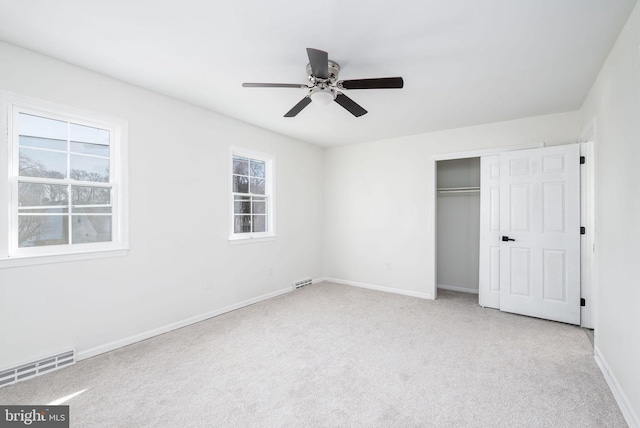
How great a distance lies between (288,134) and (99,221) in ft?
9.51

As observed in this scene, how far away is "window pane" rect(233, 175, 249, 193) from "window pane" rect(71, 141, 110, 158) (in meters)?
1.58

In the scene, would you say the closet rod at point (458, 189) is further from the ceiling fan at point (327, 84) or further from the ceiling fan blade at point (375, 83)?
the ceiling fan blade at point (375, 83)

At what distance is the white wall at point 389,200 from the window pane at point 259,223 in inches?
58.6

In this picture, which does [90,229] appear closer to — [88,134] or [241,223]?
[88,134]

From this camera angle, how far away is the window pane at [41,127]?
2.46m

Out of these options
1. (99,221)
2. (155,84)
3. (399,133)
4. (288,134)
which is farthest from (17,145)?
(399,133)

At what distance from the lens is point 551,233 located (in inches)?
146

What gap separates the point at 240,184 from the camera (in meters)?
4.32

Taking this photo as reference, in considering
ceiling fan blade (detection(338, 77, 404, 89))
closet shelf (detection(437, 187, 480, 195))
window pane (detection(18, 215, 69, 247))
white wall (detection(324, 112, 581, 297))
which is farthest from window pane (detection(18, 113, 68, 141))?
closet shelf (detection(437, 187, 480, 195))

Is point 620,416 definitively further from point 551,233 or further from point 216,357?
point 216,357

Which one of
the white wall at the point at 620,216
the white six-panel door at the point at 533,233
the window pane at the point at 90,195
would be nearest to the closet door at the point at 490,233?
the white six-panel door at the point at 533,233

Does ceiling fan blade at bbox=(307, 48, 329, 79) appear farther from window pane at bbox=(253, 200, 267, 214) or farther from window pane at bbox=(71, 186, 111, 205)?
window pane at bbox=(253, 200, 267, 214)

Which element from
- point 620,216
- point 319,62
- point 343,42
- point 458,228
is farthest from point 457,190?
point 319,62

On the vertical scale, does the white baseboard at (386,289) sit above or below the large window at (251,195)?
below
